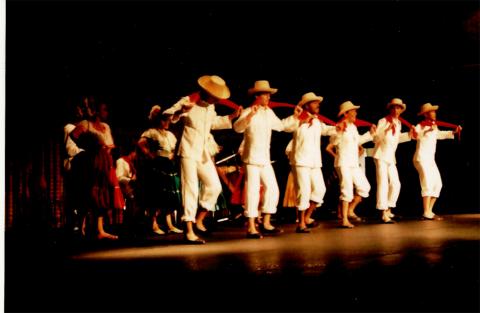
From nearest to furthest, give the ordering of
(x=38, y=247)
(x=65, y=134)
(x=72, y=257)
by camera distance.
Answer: (x=72, y=257) < (x=38, y=247) < (x=65, y=134)

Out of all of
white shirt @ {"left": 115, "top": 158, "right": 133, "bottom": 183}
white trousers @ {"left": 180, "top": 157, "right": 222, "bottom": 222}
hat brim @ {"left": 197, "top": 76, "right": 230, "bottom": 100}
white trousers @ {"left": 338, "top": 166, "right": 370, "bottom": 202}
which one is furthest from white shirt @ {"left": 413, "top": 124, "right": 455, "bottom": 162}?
white shirt @ {"left": 115, "top": 158, "right": 133, "bottom": 183}

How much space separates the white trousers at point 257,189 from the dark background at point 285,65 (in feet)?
6.26

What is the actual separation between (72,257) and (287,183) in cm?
539

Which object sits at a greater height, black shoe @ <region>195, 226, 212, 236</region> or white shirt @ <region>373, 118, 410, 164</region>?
white shirt @ <region>373, 118, 410, 164</region>

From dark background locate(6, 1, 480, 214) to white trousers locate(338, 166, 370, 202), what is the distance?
1850mm

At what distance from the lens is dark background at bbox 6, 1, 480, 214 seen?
725cm

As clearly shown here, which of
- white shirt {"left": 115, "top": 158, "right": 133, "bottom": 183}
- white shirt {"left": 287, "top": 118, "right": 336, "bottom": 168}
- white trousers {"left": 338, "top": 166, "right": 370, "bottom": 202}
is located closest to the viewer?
white shirt {"left": 287, "top": 118, "right": 336, "bottom": 168}

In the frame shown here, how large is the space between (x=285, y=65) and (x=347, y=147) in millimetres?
1802

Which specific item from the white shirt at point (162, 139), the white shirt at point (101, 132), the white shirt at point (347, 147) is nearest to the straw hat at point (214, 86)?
the white shirt at point (101, 132)

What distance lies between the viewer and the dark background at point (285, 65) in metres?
7.25

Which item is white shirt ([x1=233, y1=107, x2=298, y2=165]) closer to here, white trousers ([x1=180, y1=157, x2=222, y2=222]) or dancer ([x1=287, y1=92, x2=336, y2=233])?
white trousers ([x1=180, y1=157, x2=222, y2=222])

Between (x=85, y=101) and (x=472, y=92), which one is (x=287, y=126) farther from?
(x=472, y=92)

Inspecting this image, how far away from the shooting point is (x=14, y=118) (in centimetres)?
784

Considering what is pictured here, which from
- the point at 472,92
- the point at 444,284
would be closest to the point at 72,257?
the point at 444,284
